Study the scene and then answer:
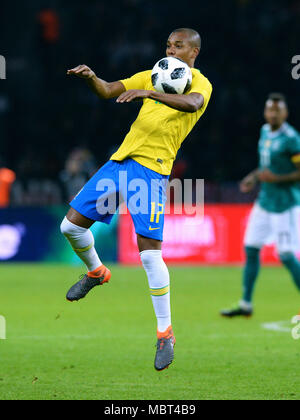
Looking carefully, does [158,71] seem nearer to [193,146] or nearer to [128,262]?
[128,262]

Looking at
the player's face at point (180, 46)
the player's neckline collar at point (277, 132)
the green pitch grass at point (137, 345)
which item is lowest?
the green pitch grass at point (137, 345)

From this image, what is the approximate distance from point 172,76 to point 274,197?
3.54 m

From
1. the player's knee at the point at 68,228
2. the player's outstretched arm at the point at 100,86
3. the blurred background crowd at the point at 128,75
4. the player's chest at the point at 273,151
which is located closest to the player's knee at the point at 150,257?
the player's knee at the point at 68,228

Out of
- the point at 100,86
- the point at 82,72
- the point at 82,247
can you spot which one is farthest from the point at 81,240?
the point at 82,72

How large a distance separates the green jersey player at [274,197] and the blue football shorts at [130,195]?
3.12 metres

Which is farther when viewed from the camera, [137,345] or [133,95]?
[137,345]

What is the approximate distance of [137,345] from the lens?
260 inches

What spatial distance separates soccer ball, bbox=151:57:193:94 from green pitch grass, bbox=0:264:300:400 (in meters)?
1.90

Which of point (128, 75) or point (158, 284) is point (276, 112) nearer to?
point (158, 284)

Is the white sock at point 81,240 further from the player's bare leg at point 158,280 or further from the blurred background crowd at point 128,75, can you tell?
the blurred background crowd at point 128,75

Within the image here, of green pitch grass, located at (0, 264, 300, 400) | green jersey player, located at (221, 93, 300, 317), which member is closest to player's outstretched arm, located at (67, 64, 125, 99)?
green pitch grass, located at (0, 264, 300, 400)

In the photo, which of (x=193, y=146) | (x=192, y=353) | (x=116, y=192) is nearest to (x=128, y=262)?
(x=193, y=146)

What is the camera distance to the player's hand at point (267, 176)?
27.1ft

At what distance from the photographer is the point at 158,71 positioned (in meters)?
5.09
